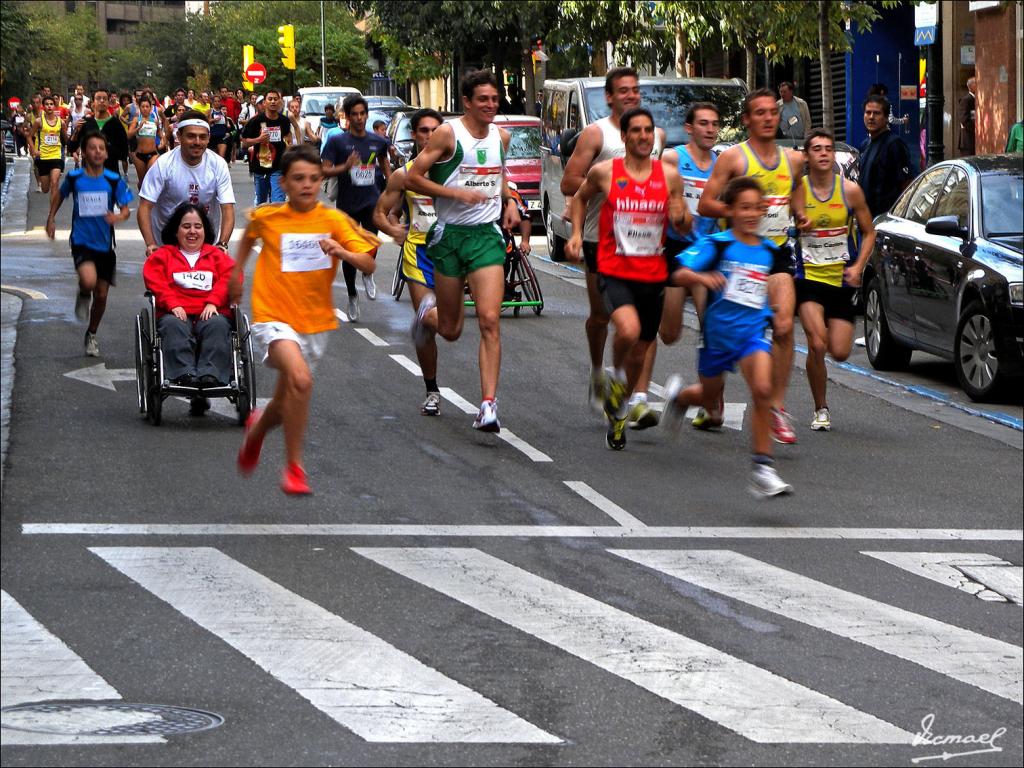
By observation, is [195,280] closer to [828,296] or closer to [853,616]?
[828,296]

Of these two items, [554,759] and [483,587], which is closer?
[554,759]

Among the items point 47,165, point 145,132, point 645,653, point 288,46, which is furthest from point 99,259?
point 288,46

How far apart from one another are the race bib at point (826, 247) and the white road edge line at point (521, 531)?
247 centimetres

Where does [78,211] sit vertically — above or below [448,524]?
above

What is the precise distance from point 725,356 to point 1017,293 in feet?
12.2

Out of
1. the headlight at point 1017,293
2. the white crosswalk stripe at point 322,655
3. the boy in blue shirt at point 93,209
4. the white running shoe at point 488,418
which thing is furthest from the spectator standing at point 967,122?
the white crosswalk stripe at point 322,655

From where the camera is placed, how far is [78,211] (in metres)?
13.9

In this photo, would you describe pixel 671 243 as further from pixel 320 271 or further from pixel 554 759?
pixel 554 759

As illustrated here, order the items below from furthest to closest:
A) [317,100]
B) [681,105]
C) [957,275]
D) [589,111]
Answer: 1. [317,100]
2. [589,111]
3. [681,105]
4. [957,275]

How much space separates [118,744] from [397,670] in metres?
1.16

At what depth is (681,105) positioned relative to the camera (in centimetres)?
2186

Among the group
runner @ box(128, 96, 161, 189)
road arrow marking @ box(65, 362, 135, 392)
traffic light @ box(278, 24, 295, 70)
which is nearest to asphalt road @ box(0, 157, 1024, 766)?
road arrow marking @ box(65, 362, 135, 392)

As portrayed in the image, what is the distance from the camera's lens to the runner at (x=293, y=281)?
8703mm

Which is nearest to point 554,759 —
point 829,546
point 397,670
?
point 397,670
